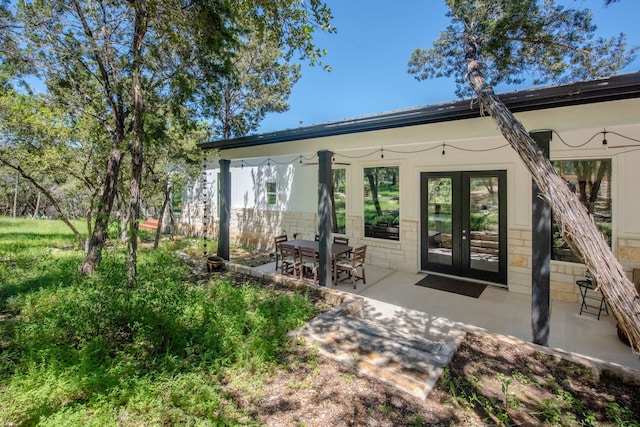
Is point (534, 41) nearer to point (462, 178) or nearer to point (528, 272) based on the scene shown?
point (462, 178)

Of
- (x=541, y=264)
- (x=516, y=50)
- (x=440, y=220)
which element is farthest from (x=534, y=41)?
(x=541, y=264)

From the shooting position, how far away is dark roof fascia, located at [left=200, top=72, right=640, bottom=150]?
3.02m

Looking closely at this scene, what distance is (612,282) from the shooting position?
2074 mm

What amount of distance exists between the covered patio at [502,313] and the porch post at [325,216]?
2.20 feet

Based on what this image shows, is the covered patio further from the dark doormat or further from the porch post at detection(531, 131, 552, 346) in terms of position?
the porch post at detection(531, 131, 552, 346)

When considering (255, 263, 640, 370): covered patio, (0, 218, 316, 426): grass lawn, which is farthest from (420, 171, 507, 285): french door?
(0, 218, 316, 426): grass lawn

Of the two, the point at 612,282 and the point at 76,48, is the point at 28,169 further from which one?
the point at 612,282

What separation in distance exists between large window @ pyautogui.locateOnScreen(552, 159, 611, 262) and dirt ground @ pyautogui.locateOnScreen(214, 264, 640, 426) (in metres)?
2.88

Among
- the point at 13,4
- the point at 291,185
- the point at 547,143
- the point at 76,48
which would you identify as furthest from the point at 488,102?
the point at 13,4

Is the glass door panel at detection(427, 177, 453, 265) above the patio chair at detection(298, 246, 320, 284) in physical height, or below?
above

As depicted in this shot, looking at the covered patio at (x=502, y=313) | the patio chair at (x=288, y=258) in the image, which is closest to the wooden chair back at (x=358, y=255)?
the covered patio at (x=502, y=313)

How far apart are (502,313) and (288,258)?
4523 mm

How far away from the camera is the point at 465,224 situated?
6.66 m

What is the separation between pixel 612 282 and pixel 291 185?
27.7ft
